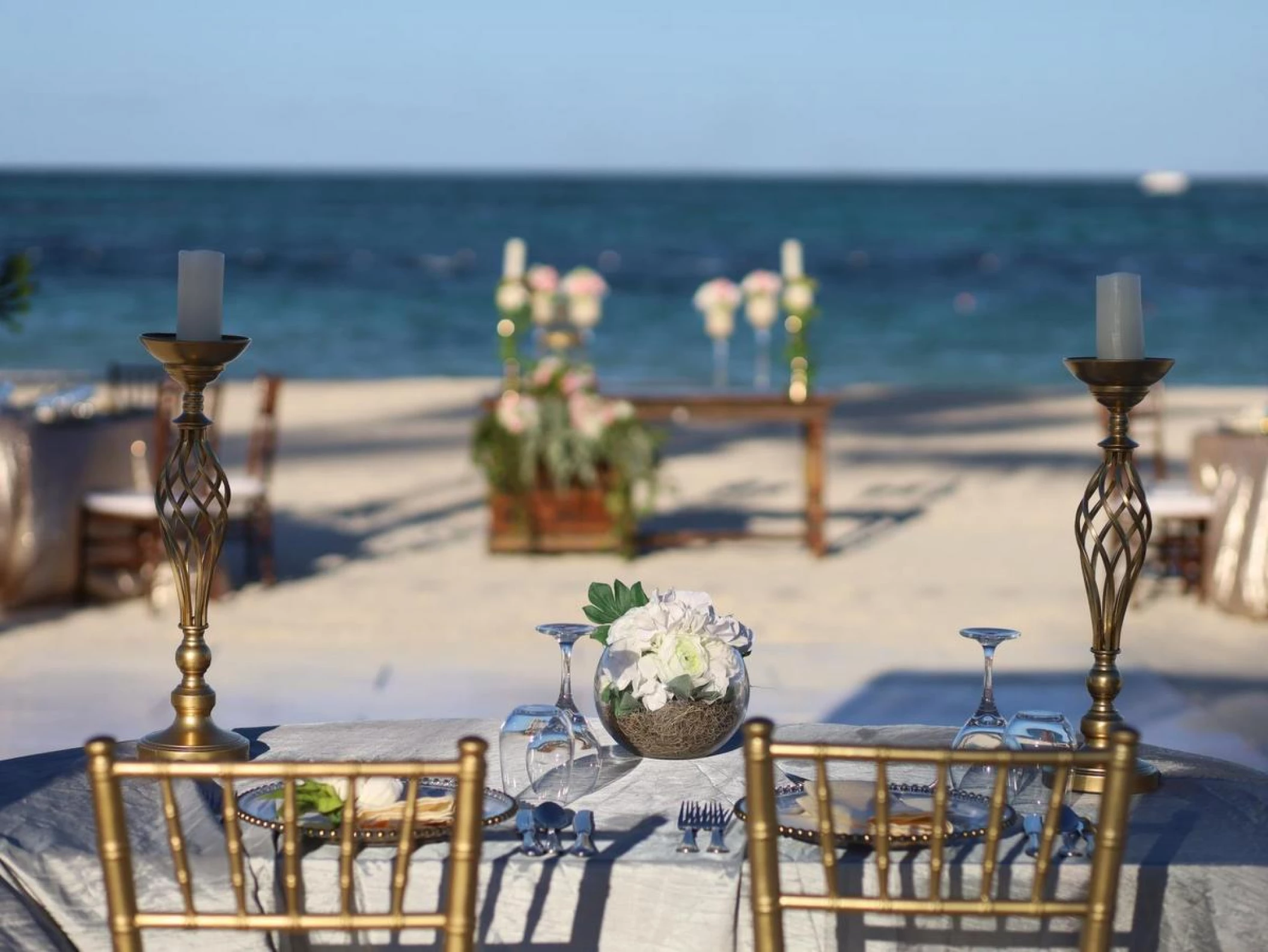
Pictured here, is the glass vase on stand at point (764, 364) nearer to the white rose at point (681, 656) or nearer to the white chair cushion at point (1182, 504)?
the white chair cushion at point (1182, 504)

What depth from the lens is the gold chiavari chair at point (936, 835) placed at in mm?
2127

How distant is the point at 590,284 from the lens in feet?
30.2

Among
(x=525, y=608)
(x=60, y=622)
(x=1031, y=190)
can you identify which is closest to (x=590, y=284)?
(x=525, y=608)

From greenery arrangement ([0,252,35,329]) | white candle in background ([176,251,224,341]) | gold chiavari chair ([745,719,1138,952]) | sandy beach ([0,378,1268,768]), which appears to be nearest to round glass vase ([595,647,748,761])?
gold chiavari chair ([745,719,1138,952])

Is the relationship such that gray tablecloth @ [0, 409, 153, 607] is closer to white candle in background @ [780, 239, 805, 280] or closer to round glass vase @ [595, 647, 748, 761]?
white candle in background @ [780, 239, 805, 280]

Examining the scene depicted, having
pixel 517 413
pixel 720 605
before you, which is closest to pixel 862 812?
pixel 720 605

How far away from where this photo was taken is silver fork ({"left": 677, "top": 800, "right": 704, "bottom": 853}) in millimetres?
2533

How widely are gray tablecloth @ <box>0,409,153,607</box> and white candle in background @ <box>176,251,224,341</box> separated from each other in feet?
16.6

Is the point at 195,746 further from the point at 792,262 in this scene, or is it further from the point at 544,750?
the point at 792,262

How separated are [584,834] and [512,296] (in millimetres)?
6584

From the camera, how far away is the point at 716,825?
8.57 feet

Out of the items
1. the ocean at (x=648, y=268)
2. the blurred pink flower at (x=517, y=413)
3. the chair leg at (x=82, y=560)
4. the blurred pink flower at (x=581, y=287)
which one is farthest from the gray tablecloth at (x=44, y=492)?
the ocean at (x=648, y=268)

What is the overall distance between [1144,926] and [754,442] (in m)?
11.6

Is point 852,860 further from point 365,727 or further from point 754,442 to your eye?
point 754,442
